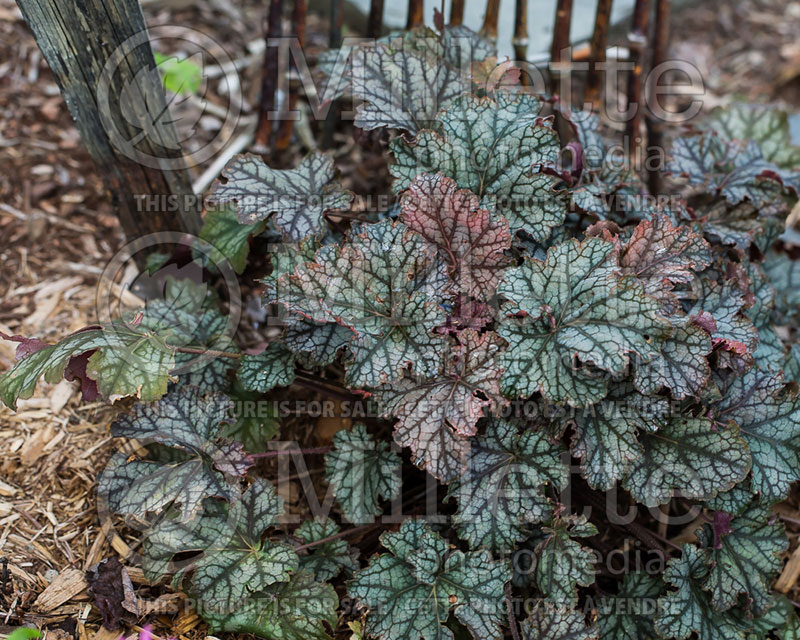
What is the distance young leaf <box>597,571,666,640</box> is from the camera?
1.87m

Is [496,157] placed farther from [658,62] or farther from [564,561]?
[658,62]

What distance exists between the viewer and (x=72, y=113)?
2.11 metres

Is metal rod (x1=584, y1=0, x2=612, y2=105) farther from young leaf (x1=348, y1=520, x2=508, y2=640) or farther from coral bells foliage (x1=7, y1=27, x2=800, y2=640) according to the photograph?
young leaf (x1=348, y1=520, x2=508, y2=640)

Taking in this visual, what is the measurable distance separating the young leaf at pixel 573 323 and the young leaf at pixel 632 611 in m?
0.63

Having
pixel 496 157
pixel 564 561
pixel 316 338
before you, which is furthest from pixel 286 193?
pixel 564 561

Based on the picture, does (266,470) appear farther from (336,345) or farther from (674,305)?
(674,305)

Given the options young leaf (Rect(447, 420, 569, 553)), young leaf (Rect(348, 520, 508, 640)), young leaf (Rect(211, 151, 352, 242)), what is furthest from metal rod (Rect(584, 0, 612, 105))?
young leaf (Rect(348, 520, 508, 640))

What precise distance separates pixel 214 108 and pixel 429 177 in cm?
183

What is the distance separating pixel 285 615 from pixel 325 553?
212 mm

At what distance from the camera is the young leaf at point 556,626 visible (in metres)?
1.69

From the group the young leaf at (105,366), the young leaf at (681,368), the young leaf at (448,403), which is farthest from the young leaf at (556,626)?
the young leaf at (105,366)

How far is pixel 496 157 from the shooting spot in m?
1.88

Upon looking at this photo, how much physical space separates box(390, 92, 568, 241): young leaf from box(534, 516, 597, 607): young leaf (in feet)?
2.32

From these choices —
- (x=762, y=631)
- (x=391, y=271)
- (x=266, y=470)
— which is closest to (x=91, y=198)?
(x=266, y=470)
